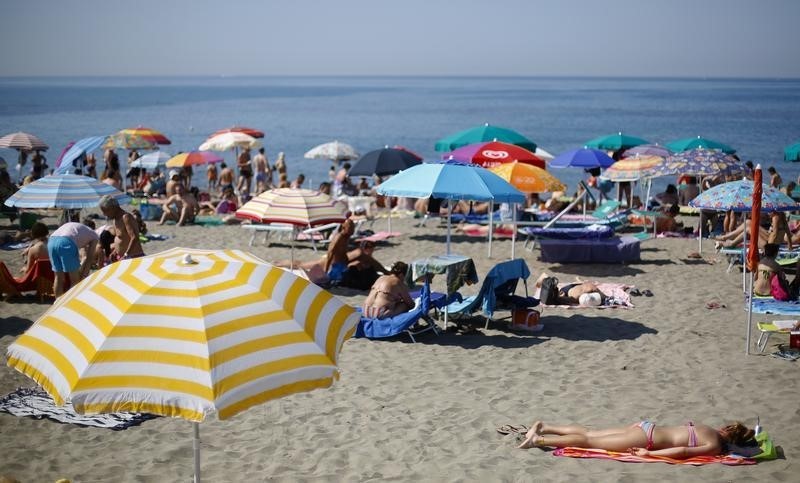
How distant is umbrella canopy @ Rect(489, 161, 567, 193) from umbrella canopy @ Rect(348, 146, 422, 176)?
10.1 feet

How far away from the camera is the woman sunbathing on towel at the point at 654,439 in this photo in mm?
5988

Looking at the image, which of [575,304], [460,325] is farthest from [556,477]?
[575,304]

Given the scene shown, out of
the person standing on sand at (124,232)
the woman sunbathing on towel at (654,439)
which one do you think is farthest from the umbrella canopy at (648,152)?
the woman sunbathing on towel at (654,439)

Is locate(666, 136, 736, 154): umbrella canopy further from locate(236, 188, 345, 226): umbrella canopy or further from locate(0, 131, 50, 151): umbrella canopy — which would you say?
locate(0, 131, 50, 151): umbrella canopy

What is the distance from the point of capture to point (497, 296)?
977 cm

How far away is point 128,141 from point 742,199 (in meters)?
16.1

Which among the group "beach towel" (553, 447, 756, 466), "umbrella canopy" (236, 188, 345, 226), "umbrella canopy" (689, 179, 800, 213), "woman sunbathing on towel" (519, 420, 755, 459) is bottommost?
"beach towel" (553, 447, 756, 466)

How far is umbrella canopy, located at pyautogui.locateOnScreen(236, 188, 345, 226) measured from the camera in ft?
36.0

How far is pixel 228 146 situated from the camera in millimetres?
22750

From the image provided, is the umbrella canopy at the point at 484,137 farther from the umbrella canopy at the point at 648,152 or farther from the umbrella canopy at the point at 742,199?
the umbrella canopy at the point at 742,199

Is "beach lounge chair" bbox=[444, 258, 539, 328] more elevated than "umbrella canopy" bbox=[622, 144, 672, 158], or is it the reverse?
"umbrella canopy" bbox=[622, 144, 672, 158]

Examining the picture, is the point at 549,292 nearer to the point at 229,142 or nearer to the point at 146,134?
the point at 229,142

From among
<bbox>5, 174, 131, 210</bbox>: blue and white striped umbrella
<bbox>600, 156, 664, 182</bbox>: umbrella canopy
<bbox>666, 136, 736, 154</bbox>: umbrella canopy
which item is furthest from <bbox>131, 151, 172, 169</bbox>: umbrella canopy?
<bbox>666, 136, 736, 154</bbox>: umbrella canopy

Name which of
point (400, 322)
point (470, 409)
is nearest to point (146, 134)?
point (400, 322)
